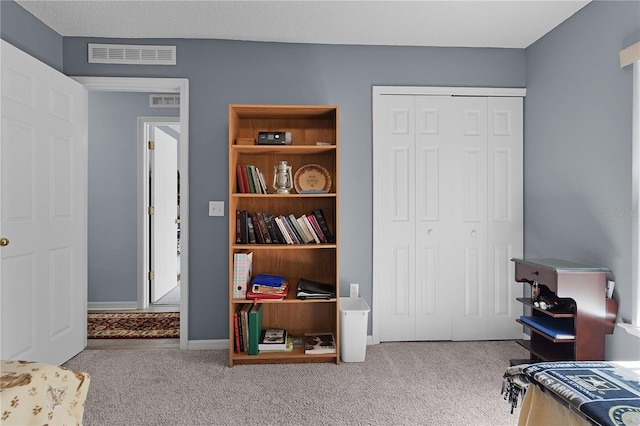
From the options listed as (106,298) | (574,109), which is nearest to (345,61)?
(574,109)

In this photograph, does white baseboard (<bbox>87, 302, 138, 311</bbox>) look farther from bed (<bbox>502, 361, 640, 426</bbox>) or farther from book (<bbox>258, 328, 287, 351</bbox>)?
bed (<bbox>502, 361, 640, 426</bbox>)

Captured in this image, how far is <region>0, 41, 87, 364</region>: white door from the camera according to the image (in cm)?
238

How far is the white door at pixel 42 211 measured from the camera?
238 cm

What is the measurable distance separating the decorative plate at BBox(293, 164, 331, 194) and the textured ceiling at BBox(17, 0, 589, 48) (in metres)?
1.04

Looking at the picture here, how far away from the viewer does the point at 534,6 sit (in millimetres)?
2678

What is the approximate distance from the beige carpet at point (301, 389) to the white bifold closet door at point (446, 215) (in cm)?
32

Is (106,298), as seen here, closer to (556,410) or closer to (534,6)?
(556,410)

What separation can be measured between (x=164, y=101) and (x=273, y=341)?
3.01 metres

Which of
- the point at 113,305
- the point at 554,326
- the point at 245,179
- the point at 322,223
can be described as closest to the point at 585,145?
the point at 554,326

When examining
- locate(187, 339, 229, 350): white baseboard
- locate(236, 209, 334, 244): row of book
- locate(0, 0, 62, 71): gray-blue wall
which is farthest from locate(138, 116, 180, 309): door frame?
locate(236, 209, 334, 244): row of book

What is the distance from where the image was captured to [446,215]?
11.1 ft

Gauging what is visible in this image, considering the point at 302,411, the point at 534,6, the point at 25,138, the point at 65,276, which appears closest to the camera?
the point at 302,411

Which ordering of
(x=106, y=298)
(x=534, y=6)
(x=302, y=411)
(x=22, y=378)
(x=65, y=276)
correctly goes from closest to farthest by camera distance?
(x=22, y=378) < (x=302, y=411) < (x=534, y=6) < (x=65, y=276) < (x=106, y=298)

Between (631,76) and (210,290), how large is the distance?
3168 mm
